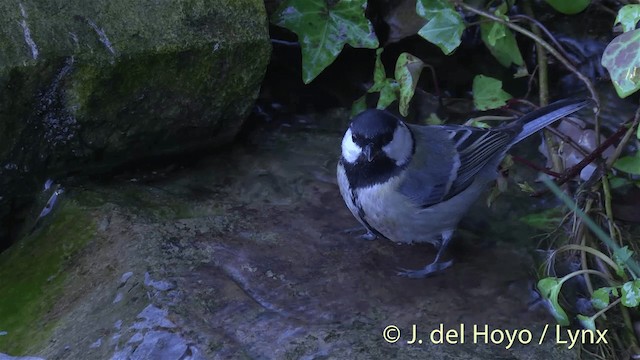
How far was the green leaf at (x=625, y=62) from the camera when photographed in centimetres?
255

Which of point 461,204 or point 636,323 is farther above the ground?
point 461,204

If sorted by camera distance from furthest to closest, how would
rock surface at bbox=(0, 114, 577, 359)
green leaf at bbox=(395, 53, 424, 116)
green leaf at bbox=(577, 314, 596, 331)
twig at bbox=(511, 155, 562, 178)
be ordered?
green leaf at bbox=(395, 53, 424, 116), twig at bbox=(511, 155, 562, 178), green leaf at bbox=(577, 314, 596, 331), rock surface at bbox=(0, 114, 577, 359)

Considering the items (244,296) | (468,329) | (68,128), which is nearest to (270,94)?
(68,128)

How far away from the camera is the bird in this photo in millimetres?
2924

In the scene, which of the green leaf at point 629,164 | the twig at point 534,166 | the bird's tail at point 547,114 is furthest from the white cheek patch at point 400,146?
the green leaf at point 629,164

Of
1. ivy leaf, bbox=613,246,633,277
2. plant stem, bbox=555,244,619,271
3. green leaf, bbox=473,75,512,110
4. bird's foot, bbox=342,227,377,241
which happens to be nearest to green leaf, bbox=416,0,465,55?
green leaf, bbox=473,75,512,110

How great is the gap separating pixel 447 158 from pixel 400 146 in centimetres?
23

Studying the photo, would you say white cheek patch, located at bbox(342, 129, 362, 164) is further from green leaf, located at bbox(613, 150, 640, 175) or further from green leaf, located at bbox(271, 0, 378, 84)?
green leaf, located at bbox(613, 150, 640, 175)

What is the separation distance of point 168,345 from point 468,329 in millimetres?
969

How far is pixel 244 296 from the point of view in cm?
269

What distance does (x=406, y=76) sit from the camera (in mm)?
3398

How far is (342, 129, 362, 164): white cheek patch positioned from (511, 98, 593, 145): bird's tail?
71 cm

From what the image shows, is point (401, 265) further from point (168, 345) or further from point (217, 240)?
point (168, 345)

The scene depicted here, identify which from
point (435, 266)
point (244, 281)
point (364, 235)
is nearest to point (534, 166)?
point (435, 266)
